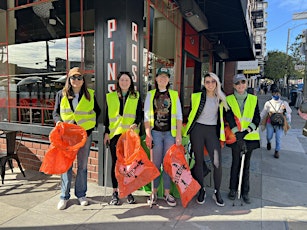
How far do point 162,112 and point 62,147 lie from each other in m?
1.32

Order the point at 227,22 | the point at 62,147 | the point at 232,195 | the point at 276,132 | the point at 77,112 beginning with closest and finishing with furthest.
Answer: the point at 62,147 → the point at 77,112 → the point at 232,195 → the point at 276,132 → the point at 227,22

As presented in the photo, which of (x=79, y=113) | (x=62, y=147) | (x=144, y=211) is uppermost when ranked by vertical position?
(x=79, y=113)

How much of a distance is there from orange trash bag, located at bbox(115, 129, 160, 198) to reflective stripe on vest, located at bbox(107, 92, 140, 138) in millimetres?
132

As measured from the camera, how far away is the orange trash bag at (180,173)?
310 cm

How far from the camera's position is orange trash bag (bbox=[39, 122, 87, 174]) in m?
2.96

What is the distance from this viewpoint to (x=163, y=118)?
3.13m

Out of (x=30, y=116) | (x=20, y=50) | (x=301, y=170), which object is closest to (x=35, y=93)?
(x=30, y=116)

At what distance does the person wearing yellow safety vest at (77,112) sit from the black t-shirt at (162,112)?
0.85m

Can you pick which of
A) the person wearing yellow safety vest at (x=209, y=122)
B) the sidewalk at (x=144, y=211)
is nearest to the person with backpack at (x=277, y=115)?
the sidewalk at (x=144, y=211)

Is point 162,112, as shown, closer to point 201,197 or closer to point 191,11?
point 201,197

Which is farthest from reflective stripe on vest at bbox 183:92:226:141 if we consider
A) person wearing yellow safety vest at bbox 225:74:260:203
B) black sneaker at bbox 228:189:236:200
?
black sneaker at bbox 228:189:236:200

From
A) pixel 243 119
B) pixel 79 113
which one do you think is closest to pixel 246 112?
pixel 243 119

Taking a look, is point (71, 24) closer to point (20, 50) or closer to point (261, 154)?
point (20, 50)

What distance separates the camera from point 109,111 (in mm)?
3199
